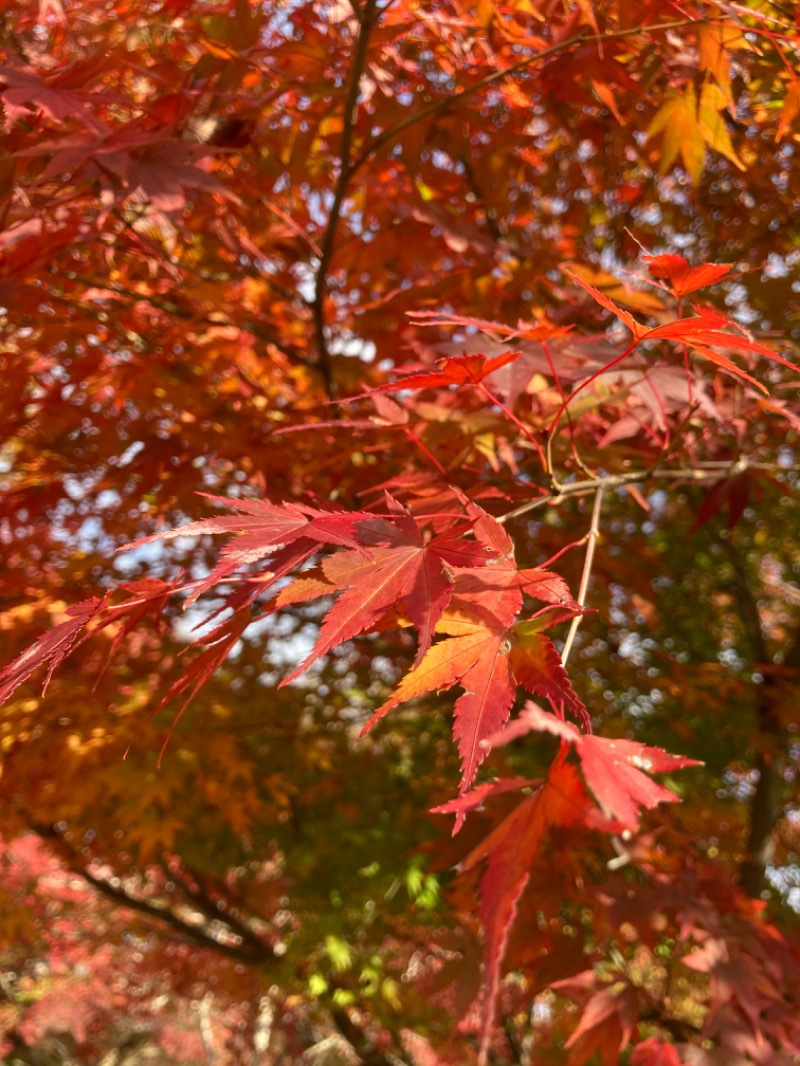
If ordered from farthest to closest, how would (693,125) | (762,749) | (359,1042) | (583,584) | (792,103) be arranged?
(359,1042)
(762,749)
(693,125)
(792,103)
(583,584)

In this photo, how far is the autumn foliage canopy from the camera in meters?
0.81

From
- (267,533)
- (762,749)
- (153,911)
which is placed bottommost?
(153,911)

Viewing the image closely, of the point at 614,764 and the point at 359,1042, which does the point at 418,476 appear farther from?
the point at 359,1042

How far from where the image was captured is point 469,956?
1.82 meters

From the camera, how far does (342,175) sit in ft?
4.87

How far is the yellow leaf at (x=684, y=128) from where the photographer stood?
4.98ft

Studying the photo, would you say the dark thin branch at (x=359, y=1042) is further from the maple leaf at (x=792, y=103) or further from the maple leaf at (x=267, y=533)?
the maple leaf at (x=792, y=103)

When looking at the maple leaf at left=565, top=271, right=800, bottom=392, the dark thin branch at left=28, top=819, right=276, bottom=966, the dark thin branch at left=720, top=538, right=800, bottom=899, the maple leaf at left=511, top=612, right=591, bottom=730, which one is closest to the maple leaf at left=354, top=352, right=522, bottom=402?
the maple leaf at left=565, top=271, right=800, bottom=392

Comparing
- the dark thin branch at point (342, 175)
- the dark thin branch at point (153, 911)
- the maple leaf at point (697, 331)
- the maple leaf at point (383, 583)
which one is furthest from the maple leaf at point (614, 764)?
the dark thin branch at point (153, 911)

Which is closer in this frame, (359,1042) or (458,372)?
(458,372)

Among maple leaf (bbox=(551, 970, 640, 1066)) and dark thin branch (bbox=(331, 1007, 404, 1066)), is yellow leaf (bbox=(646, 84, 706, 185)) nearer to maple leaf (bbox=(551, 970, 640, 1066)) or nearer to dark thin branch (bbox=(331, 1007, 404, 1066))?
maple leaf (bbox=(551, 970, 640, 1066))

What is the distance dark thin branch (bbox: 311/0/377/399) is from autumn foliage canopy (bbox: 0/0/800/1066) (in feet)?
0.04

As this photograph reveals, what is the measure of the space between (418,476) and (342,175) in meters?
0.73

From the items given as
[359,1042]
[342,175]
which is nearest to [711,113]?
[342,175]
